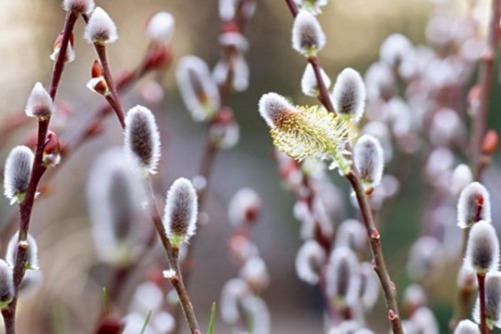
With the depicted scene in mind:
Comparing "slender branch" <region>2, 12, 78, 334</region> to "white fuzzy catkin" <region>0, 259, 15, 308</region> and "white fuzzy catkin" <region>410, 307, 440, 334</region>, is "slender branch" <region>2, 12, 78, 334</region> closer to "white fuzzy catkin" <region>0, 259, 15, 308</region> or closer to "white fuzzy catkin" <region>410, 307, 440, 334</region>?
"white fuzzy catkin" <region>0, 259, 15, 308</region>

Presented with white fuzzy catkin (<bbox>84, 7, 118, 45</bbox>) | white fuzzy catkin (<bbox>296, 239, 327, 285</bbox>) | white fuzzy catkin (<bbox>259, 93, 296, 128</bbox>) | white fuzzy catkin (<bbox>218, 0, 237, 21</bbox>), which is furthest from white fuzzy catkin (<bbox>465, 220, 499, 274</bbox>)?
white fuzzy catkin (<bbox>218, 0, 237, 21</bbox>)

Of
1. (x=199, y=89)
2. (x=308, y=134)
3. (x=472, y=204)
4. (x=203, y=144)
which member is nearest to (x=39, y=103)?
(x=308, y=134)

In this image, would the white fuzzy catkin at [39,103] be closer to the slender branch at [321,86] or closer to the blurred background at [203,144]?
the slender branch at [321,86]

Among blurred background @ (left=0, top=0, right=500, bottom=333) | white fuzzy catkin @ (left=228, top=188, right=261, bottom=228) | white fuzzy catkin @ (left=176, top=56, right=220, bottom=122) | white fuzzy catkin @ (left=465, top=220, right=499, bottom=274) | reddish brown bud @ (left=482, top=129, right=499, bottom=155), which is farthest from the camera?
blurred background @ (left=0, top=0, right=500, bottom=333)

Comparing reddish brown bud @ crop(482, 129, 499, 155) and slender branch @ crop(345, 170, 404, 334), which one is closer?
slender branch @ crop(345, 170, 404, 334)

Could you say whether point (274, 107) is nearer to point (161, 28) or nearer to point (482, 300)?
point (482, 300)
